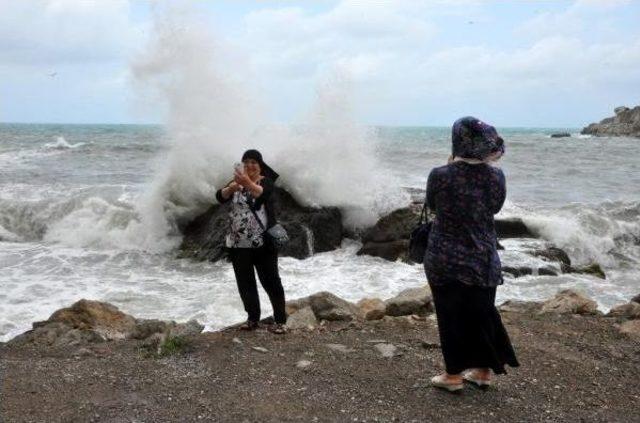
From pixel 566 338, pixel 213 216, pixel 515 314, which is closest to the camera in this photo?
pixel 566 338

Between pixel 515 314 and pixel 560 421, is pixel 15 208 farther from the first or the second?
pixel 560 421

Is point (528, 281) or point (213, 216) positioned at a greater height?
point (213, 216)

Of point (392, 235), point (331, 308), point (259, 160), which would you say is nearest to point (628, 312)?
point (331, 308)

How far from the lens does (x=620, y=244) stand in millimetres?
12125

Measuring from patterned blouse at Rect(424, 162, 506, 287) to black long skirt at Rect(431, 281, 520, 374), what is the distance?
9 centimetres

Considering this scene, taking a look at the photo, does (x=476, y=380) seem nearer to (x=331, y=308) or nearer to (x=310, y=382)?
(x=310, y=382)

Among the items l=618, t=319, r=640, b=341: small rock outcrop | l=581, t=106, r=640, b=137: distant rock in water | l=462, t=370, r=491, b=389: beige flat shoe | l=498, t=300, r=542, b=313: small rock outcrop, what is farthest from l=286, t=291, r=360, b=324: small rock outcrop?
l=581, t=106, r=640, b=137: distant rock in water

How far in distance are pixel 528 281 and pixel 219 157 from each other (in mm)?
6397

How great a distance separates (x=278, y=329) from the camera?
5.45 m

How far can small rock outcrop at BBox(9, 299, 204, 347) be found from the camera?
5.56 meters

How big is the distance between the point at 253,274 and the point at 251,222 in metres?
0.53

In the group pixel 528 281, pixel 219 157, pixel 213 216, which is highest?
pixel 219 157

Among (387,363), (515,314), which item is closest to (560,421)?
(387,363)

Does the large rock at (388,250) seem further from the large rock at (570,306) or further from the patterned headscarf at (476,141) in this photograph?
the patterned headscarf at (476,141)
